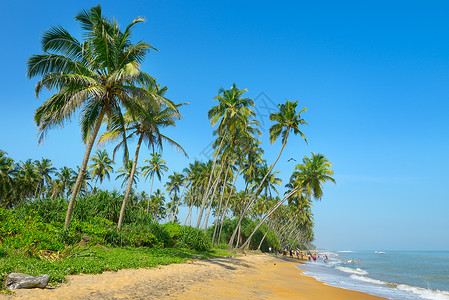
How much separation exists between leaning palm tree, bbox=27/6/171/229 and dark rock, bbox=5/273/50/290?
6.35m

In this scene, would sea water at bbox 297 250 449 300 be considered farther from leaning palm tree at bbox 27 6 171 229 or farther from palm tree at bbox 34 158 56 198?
palm tree at bbox 34 158 56 198

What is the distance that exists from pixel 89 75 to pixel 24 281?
996 cm

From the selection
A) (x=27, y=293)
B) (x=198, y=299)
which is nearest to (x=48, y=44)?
(x=27, y=293)

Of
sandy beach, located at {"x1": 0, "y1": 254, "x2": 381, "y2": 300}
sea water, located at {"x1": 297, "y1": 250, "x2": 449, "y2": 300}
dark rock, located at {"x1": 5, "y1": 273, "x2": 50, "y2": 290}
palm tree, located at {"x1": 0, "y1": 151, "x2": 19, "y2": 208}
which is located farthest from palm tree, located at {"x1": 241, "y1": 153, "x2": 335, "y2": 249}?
palm tree, located at {"x1": 0, "y1": 151, "x2": 19, "y2": 208}

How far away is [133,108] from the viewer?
14.4 metres

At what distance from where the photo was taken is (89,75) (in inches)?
519

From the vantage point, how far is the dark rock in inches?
246

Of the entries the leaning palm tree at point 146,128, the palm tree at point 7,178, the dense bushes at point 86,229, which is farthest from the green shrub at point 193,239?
the palm tree at point 7,178

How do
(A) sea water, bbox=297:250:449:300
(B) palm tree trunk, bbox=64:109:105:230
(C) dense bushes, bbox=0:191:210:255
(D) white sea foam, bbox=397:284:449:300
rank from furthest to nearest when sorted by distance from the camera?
(A) sea water, bbox=297:250:449:300
(D) white sea foam, bbox=397:284:449:300
(B) palm tree trunk, bbox=64:109:105:230
(C) dense bushes, bbox=0:191:210:255

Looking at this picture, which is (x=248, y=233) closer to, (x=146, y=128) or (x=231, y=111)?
(x=231, y=111)

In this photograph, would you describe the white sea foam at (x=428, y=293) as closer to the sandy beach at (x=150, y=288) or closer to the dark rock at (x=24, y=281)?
the sandy beach at (x=150, y=288)

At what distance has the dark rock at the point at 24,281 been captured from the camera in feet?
20.5

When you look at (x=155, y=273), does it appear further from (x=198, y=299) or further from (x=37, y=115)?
(x=37, y=115)

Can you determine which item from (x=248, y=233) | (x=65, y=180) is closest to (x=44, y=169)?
(x=65, y=180)
